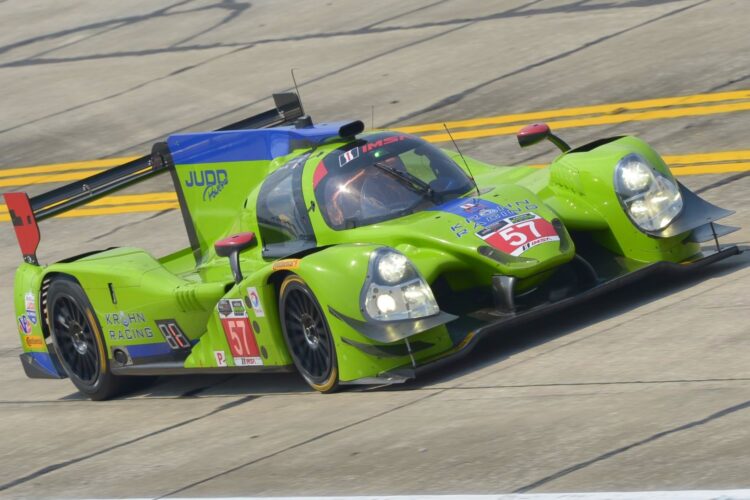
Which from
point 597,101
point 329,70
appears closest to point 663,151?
point 597,101

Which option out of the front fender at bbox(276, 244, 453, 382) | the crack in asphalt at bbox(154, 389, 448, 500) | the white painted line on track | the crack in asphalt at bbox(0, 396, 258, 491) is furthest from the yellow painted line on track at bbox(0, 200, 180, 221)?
the white painted line on track

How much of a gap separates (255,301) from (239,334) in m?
0.32

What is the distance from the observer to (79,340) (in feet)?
32.4

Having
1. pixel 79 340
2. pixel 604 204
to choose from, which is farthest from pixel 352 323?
pixel 79 340

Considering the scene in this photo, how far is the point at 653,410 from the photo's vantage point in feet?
20.9

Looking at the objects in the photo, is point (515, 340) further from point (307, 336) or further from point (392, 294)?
point (307, 336)

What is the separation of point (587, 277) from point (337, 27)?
43.2 ft

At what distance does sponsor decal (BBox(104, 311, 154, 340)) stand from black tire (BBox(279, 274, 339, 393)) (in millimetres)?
1409

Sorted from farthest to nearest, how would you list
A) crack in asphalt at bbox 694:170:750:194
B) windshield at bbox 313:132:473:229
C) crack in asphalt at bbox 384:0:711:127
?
crack in asphalt at bbox 384:0:711:127 < crack in asphalt at bbox 694:170:750:194 < windshield at bbox 313:132:473:229

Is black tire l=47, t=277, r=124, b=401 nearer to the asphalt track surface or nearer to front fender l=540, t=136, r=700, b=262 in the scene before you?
the asphalt track surface

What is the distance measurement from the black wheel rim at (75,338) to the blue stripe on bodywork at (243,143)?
1284mm

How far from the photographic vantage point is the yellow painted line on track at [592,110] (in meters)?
14.3

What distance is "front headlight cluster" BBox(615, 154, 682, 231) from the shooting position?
8.87 metres

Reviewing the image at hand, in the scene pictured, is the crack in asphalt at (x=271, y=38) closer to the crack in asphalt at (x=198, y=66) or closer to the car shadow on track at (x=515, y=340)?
the crack in asphalt at (x=198, y=66)
